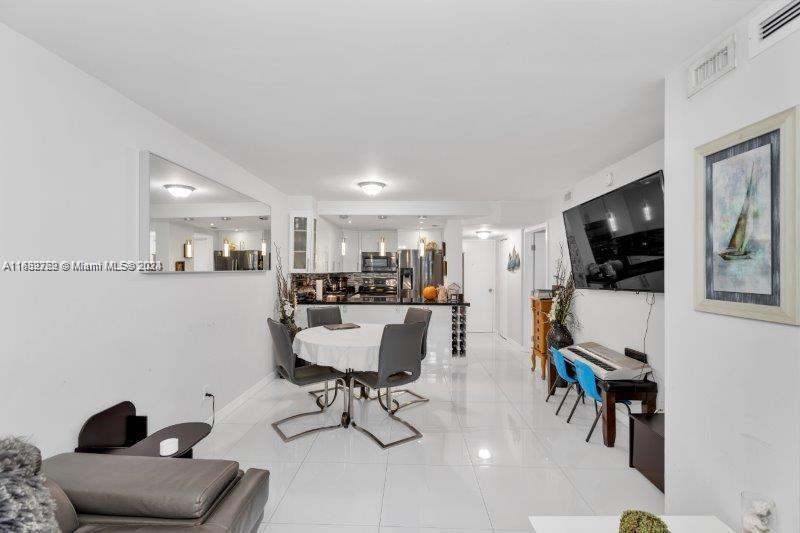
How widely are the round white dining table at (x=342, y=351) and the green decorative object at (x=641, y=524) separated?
7.22ft

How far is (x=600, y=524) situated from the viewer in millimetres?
1430

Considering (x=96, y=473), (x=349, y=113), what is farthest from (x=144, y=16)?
(x=96, y=473)

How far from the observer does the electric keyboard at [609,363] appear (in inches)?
118

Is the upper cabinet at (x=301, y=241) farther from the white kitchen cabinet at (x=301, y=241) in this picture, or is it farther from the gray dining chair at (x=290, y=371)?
the gray dining chair at (x=290, y=371)

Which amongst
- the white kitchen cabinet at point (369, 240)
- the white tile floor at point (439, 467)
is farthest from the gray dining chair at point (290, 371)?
the white kitchen cabinet at point (369, 240)

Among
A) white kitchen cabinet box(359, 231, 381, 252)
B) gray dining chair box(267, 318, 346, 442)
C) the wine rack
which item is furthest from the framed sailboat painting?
white kitchen cabinet box(359, 231, 381, 252)

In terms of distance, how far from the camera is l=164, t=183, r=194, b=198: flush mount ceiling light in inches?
106

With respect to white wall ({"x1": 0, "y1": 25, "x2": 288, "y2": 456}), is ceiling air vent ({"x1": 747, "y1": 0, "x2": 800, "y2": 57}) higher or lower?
higher

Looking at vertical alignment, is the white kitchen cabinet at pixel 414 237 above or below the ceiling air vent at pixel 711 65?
below

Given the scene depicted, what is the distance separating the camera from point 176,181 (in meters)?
2.77

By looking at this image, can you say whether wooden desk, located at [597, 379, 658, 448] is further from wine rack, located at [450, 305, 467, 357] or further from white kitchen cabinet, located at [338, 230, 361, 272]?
white kitchen cabinet, located at [338, 230, 361, 272]

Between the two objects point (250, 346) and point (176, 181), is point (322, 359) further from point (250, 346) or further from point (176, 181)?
point (176, 181)

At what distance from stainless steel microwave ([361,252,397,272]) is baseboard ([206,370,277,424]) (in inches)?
123

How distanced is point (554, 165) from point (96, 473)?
13.1 ft
